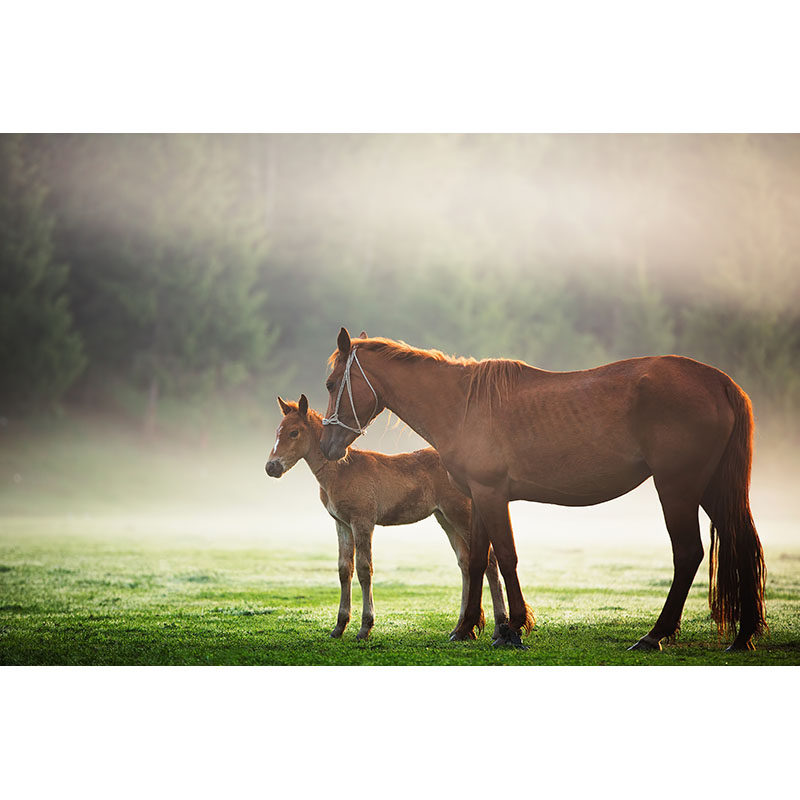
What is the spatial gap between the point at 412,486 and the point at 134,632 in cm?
214

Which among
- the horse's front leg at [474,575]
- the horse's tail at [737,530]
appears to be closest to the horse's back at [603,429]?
the horse's tail at [737,530]

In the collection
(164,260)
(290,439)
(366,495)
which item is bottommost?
(366,495)

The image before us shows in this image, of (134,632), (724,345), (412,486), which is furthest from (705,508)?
(134,632)

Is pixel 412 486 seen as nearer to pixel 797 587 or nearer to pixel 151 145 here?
pixel 797 587

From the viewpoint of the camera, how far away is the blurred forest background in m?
7.50

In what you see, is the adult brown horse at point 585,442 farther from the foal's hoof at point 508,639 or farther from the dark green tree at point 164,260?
the dark green tree at point 164,260

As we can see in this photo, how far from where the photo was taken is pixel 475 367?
5.38m

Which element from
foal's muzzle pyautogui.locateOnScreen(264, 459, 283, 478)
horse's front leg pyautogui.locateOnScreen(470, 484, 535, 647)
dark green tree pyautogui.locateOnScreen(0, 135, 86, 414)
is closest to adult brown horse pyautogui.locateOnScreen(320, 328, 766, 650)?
horse's front leg pyautogui.locateOnScreen(470, 484, 535, 647)

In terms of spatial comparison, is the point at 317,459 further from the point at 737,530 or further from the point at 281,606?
the point at 737,530

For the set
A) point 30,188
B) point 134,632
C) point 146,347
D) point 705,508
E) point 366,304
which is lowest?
point 134,632

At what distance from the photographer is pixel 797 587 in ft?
23.1

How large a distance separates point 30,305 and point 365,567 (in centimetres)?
545

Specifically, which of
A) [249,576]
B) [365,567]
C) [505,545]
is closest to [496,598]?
[505,545]

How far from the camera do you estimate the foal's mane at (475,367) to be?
529 centimetres
